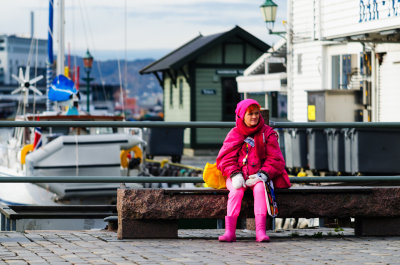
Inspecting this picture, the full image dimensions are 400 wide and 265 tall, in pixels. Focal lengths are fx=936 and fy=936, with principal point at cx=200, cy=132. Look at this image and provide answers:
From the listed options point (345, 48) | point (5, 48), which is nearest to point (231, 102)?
point (345, 48)

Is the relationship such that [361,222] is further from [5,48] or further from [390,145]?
[5,48]

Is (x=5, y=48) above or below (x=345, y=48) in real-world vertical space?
above

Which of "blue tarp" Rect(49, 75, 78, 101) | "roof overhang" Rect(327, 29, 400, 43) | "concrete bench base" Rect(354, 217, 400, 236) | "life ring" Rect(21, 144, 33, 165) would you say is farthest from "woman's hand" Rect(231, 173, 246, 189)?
"blue tarp" Rect(49, 75, 78, 101)

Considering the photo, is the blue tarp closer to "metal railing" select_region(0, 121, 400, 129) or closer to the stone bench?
"metal railing" select_region(0, 121, 400, 129)

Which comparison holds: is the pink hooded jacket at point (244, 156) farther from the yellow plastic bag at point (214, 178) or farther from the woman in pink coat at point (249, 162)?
the yellow plastic bag at point (214, 178)

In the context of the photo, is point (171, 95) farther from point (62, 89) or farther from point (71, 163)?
point (71, 163)

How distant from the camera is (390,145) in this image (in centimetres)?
1792

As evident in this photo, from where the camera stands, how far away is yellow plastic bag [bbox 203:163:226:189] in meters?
8.45

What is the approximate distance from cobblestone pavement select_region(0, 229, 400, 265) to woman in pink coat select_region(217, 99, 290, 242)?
0.25m

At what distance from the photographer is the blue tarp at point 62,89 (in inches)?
925

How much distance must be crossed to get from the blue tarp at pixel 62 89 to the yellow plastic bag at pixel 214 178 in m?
15.4

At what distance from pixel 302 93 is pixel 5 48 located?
174699mm

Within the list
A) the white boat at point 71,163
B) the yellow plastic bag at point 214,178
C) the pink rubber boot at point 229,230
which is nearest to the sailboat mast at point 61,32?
the white boat at point 71,163

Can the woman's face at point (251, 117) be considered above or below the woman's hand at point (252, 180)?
above
